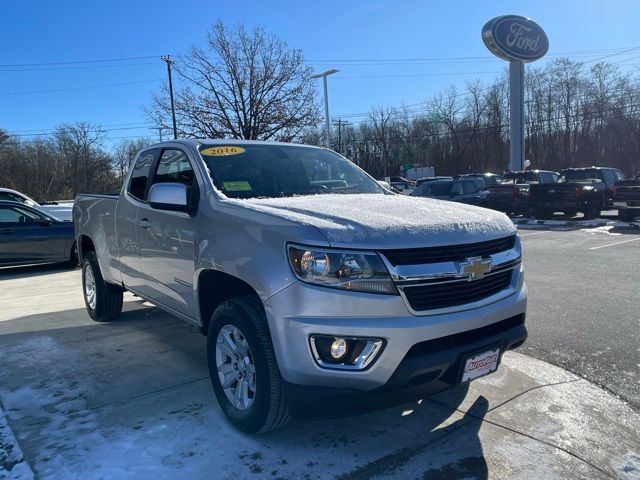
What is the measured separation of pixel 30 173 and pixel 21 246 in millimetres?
45380

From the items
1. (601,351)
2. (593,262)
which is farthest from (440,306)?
(593,262)

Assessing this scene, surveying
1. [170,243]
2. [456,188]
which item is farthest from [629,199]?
[170,243]

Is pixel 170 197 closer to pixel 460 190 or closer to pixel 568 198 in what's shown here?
pixel 460 190

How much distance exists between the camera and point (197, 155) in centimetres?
400

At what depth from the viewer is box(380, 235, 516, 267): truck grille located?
271 centimetres

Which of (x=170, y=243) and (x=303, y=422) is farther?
(x=170, y=243)

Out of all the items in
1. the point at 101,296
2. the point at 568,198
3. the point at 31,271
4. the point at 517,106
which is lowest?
the point at 31,271

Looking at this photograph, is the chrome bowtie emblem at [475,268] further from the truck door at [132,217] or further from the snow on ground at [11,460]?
the truck door at [132,217]

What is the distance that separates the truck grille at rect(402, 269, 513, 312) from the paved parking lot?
899 mm

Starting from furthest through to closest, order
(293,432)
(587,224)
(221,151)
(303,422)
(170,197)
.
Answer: (587,224) < (221,151) < (170,197) < (303,422) < (293,432)

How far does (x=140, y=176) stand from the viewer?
16.4ft

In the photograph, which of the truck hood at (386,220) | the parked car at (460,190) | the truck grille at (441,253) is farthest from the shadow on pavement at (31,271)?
the parked car at (460,190)

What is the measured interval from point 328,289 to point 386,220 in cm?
57

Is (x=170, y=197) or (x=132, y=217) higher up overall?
(x=170, y=197)
